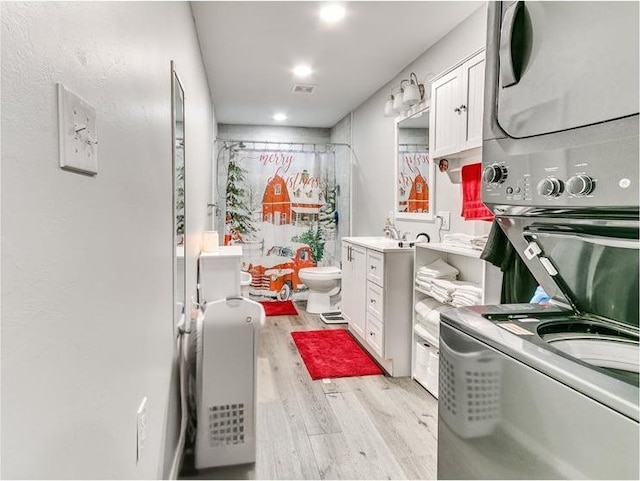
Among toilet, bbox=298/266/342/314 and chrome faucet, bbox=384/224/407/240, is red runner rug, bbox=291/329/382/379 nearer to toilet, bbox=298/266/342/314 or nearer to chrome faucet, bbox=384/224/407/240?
toilet, bbox=298/266/342/314

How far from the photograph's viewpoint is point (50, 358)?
0.64 m

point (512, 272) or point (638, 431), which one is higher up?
point (512, 272)

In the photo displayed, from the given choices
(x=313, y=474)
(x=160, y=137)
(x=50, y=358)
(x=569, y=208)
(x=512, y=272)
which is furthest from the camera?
(x=313, y=474)

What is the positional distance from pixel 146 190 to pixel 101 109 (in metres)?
0.44

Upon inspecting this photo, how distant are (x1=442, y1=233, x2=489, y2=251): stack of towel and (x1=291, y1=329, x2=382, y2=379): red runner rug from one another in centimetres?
115

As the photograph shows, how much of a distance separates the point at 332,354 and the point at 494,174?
2.68 meters

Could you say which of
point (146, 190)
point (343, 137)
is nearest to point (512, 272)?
point (146, 190)

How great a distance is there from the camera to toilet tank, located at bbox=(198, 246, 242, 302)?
2.95 m

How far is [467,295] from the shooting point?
227 centimetres

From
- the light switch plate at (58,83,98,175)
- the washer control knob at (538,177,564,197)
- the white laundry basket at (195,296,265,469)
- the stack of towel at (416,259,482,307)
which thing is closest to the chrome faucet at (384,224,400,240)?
the stack of towel at (416,259,482,307)

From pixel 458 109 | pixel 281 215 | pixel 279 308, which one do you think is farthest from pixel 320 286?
pixel 458 109

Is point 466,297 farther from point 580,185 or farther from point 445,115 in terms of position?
point 580,185

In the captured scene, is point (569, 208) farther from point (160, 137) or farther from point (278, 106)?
point (278, 106)

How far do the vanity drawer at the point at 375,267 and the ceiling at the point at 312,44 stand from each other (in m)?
1.55
